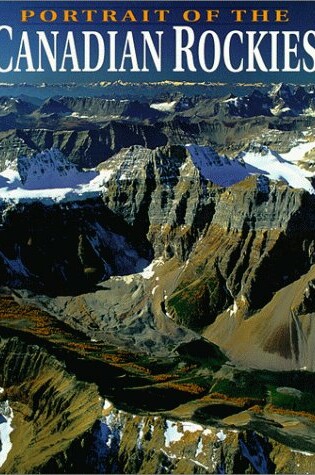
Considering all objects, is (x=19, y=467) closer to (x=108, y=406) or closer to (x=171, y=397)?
(x=108, y=406)

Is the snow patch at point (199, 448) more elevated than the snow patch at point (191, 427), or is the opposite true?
the snow patch at point (191, 427)

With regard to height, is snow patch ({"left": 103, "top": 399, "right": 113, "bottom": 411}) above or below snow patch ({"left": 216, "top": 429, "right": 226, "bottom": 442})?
above

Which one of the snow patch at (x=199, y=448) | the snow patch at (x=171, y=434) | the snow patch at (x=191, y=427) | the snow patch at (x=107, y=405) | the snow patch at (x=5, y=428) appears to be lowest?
the snow patch at (x=5, y=428)

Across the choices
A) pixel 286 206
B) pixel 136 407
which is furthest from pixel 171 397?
pixel 286 206

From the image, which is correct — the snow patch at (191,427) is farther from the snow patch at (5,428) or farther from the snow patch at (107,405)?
the snow patch at (5,428)

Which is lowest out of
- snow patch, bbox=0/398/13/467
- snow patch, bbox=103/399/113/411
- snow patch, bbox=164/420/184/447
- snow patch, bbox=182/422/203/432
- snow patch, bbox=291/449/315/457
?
snow patch, bbox=0/398/13/467

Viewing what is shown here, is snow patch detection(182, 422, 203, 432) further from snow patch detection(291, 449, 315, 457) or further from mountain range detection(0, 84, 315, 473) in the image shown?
snow patch detection(291, 449, 315, 457)

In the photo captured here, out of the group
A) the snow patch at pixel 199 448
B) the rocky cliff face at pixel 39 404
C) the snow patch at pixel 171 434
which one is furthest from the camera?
the rocky cliff face at pixel 39 404

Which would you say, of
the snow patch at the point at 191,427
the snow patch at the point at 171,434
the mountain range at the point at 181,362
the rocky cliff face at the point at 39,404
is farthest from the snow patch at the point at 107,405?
the snow patch at the point at 191,427

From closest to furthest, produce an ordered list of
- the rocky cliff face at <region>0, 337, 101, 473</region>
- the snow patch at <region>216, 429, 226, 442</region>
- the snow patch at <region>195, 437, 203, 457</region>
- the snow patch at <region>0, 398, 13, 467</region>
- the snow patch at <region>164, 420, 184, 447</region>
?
the snow patch at <region>195, 437, 203, 457</region> → the snow patch at <region>216, 429, 226, 442</region> → the snow patch at <region>164, 420, 184, 447</region> → the rocky cliff face at <region>0, 337, 101, 473</region> → the snow patch at <region>0, 398, 13, 467</region>

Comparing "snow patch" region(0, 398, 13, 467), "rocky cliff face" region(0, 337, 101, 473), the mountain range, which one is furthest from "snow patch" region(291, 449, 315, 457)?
"snow patch" region(0, 398, 13, 467)

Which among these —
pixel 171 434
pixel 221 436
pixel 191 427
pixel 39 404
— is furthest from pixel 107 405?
pixel 221 436

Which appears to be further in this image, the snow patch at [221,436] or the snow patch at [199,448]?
the snow patch at [221,436]

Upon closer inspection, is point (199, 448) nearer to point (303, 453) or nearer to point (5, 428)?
point (303, 453)
